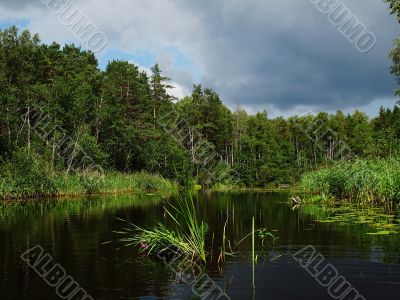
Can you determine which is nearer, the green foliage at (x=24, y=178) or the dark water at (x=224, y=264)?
the dark water at (x=224, y=264)

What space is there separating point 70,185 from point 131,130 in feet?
75.1

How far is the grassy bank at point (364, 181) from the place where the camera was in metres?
23.1

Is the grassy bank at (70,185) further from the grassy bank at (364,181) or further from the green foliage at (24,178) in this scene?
the grassy bank at (364,181)

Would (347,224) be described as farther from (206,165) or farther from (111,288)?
(206,165)

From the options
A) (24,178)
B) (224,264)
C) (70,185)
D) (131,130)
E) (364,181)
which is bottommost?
(224,264)

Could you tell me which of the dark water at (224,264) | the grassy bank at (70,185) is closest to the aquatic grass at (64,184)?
the grassy bank at (70,185)

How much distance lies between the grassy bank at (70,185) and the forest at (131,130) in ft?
0.75

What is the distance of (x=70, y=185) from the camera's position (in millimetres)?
43750

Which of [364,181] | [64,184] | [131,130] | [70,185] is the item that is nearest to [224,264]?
[364,181]

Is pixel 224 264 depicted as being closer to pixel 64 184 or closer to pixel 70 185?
pixel 64 184

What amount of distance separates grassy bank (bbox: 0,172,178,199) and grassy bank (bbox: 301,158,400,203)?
11832mm

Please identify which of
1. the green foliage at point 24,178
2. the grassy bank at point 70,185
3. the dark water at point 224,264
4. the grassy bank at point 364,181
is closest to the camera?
the dark water at point 224,264

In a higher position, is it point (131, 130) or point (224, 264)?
point (131, 130)

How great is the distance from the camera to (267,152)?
85000 millimetres
